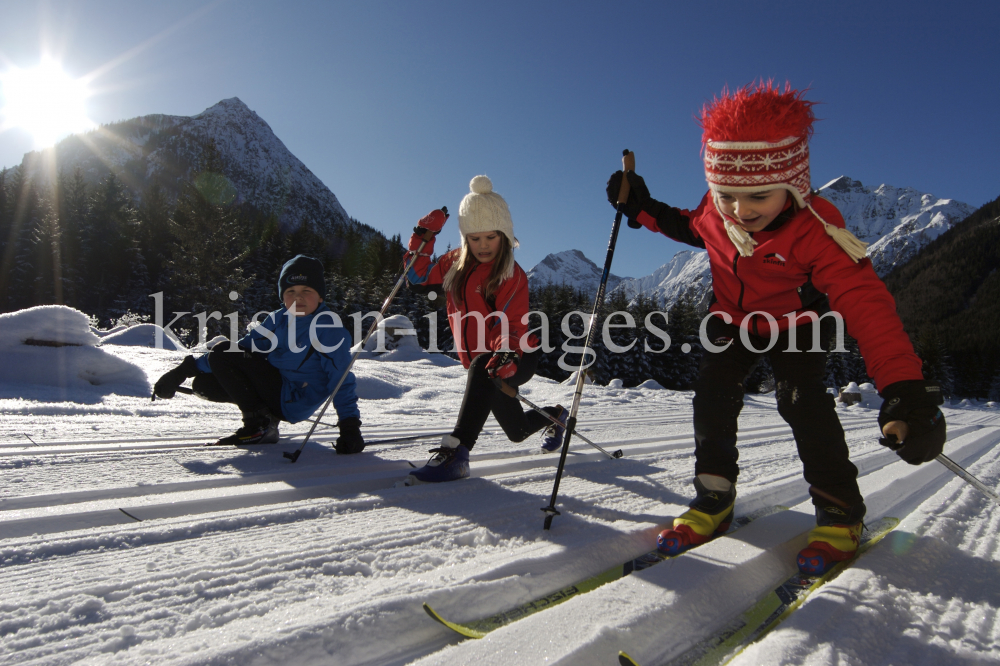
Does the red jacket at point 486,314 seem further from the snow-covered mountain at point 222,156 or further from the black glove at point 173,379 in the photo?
the snow-covered mountain at point 222,156

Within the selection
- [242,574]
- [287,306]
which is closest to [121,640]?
[242,574]

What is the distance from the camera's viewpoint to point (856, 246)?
57.6 inches

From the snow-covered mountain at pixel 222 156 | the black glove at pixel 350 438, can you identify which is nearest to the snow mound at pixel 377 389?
the black glove at pixel 350 438

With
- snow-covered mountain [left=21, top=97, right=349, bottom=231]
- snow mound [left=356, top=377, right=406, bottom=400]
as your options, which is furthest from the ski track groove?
snow-covered mountain [left=21, top=97, right=349, bottom=231]

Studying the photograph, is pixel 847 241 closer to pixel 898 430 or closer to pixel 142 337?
pixel 898 430

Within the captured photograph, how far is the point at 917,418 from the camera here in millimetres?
1286

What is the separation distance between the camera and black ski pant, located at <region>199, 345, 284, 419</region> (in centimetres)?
281

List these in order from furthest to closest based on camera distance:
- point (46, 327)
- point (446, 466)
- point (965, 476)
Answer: point (46, 327) → point (446, 466) → point (965, 476)

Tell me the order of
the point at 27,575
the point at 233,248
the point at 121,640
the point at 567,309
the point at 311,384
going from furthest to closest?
the point at 567,309
the point at 233,248
the point at 311,384
the point at 27,575
the point at 121,640

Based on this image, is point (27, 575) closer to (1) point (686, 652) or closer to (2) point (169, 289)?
(1) point (686, 652)

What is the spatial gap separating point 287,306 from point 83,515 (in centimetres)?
167

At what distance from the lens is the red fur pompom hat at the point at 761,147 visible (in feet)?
5.32

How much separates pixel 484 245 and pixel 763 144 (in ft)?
4.88

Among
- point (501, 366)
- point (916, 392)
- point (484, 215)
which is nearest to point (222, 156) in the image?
point (484, 215)
